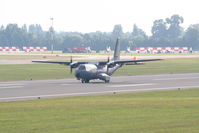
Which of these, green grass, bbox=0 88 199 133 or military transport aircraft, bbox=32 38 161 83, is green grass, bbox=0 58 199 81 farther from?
green grass, bbox=0 88 199 133

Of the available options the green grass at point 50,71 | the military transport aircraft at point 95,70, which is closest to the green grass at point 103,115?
the military transport aircraft at point 95,70

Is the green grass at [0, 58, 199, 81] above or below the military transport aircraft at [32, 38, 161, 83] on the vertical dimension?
below

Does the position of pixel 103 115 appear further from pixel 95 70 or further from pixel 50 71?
pixel 50 71

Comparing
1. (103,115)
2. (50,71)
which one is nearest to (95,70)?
(50,71)

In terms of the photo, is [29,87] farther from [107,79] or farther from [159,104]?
[159,104]

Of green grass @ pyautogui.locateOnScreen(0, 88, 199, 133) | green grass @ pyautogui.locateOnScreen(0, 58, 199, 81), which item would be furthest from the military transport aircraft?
green grass @ pyautogui.locateOnScreen(0, 88, 199, 133)

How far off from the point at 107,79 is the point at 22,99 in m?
19.5

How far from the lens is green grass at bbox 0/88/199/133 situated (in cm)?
2756

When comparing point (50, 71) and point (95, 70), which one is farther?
point (50, 71)

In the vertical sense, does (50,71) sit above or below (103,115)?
below

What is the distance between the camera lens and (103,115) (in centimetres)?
3225

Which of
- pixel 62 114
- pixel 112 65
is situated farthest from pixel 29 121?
pixel 112 65

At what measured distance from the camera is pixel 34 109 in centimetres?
3519

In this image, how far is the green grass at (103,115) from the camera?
90.4ft
